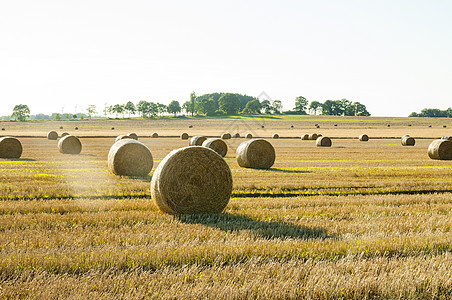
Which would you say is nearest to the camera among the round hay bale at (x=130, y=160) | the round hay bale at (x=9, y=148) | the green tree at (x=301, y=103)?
the round hay bale at (x=130, y=160)

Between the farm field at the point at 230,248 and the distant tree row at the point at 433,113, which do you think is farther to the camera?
the distant tree row at the point at 433,113

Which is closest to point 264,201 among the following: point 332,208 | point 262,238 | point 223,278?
point 332,208

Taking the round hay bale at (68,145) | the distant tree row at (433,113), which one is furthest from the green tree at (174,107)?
the round hay bale at (68,145)

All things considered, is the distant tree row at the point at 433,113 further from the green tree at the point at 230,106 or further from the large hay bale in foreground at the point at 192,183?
the large hay bale in foreground at the point at 192,183

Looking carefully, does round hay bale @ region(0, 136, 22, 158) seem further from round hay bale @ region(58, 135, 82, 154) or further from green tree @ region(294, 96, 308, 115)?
green tree @ region(294, 96, 308, 115)

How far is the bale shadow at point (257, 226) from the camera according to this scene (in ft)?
23.6

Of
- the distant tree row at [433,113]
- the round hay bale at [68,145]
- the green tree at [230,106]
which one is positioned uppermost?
the green tree at [230,106]

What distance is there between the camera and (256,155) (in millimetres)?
20000

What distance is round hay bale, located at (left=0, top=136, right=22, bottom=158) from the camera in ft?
79.8

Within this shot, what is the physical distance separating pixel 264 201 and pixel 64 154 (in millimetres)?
21044

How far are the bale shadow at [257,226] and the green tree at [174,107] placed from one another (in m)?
171

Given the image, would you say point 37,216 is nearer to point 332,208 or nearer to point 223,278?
point 223,278

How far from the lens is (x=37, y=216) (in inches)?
328

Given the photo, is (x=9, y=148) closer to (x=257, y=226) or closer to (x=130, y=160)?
(x=130, y=160)
